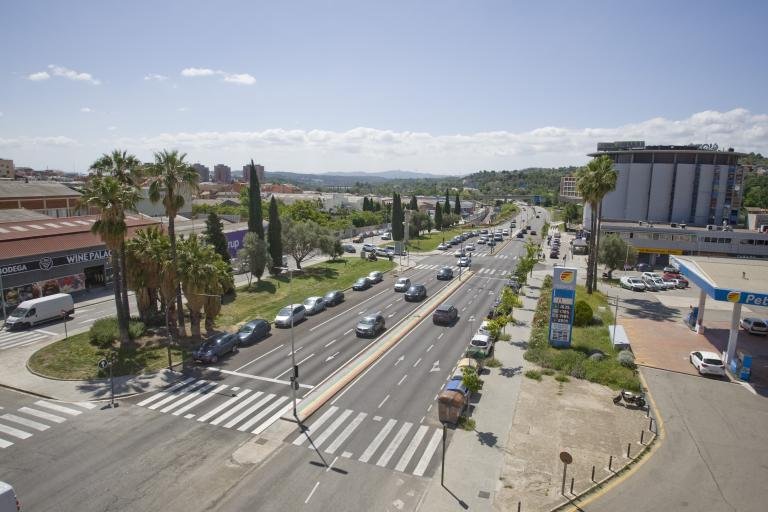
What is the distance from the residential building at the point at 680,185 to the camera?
98.9 metres

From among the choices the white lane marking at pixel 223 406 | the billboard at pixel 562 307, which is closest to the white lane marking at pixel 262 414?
the white lane marking at pixel 223 406

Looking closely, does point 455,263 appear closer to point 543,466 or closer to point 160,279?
point 160,279

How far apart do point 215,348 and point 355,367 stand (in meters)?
11.5

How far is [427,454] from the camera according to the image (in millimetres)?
24359

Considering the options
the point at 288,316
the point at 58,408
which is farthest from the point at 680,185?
the point at 58,408

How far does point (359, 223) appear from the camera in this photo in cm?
13175

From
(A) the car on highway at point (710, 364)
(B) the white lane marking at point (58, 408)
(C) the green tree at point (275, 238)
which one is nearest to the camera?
(B) the white lane marking at point (58, 408)

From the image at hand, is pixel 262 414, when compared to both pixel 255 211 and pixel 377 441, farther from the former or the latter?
pixel 255 211

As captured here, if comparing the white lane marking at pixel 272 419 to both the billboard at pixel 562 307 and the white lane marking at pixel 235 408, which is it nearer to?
the white lane marking at pixel 235 408

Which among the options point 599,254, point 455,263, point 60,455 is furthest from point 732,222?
point 60,455

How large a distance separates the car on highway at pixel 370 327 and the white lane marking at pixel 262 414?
13.1 metres

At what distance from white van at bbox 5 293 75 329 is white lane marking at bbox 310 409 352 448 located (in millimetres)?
34437

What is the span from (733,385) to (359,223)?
105 meters

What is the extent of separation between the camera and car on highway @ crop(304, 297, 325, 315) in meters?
50.3
